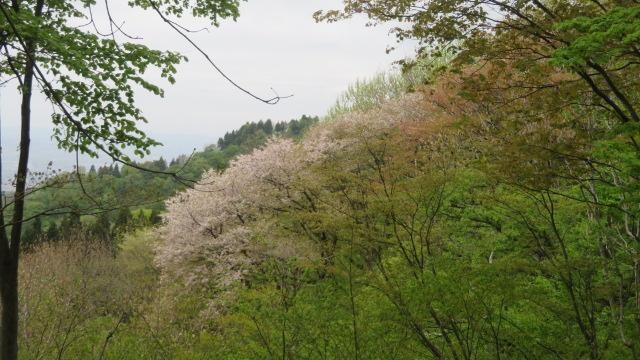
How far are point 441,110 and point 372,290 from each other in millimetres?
10151

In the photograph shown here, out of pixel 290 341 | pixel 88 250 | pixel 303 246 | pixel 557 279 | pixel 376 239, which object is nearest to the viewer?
pixel 557 279

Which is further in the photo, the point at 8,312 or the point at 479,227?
the point at 479,227

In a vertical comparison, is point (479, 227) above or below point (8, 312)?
below

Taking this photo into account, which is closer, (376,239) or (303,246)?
(376,239)

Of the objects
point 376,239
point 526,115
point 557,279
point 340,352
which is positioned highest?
point 526,115

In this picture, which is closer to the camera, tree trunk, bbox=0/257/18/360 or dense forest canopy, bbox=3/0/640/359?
tree trunk, bbox=0/257/18/360

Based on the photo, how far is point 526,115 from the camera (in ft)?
19.5

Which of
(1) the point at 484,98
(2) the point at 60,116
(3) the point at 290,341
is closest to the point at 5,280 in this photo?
(2) the point at 60,116

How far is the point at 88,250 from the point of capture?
893 inches

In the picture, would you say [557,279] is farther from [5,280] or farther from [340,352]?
[5,280]

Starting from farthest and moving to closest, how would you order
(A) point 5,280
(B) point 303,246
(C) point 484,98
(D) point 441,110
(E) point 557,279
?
(D) point 441,110
(B) point 303,246
(E) point 557,279
(C) point 484,98
(A) point 5,280

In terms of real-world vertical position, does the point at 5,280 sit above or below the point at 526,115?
below

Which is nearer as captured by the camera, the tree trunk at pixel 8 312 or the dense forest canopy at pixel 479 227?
the tree trunk at pixel 8 312

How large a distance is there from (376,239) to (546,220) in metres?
2.76
